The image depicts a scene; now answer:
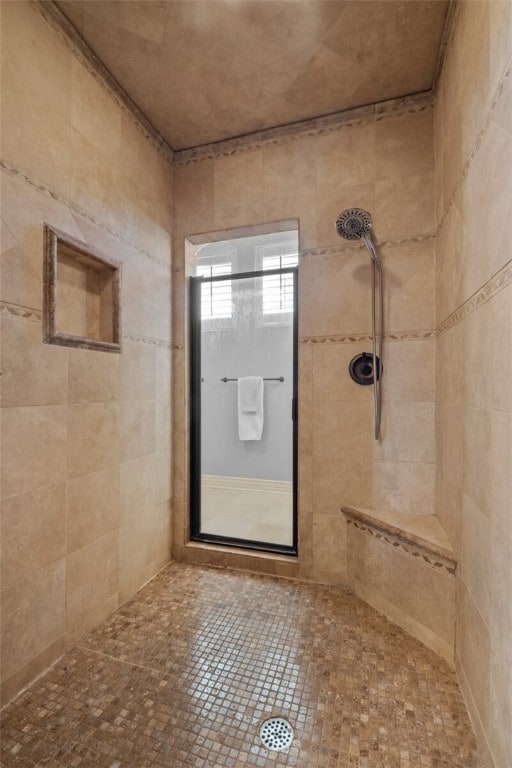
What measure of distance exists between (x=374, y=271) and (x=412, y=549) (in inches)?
50.6

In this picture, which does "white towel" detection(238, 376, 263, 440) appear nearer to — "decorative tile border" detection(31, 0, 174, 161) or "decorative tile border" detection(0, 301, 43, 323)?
"decorative tile border" detection(0, 301, 43, 323)

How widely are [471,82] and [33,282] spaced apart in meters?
1.62

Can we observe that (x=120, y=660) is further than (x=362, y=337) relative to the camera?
No

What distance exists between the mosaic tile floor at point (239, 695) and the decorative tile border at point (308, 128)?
2397mm

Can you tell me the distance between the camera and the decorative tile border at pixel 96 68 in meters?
1.34

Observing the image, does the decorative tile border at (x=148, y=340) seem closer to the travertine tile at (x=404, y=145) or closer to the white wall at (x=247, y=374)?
the white wall at (x=247, y=374)

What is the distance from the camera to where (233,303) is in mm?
2236

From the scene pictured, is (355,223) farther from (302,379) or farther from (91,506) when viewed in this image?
(91,506)

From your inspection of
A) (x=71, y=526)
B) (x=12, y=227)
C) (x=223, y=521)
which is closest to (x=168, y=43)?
(x=12, y=227)

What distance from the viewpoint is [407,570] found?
154 centimetres

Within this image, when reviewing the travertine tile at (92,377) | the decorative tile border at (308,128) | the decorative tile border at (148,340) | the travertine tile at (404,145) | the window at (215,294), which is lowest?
the travertine tile at (92,377)

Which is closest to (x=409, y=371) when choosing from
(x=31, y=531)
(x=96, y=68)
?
(x=31, y=531)

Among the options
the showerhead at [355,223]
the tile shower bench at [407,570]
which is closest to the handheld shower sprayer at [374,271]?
the showerhead at [355,223]

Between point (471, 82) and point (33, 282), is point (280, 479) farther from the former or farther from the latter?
point (471, 82)
